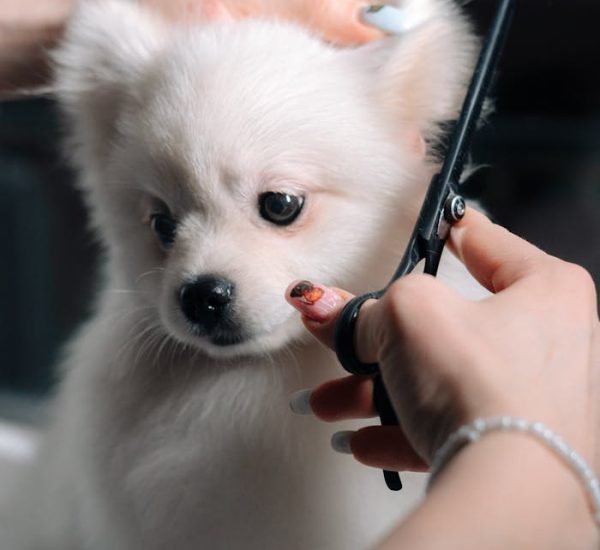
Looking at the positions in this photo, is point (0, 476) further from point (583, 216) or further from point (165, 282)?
point (583, 216)

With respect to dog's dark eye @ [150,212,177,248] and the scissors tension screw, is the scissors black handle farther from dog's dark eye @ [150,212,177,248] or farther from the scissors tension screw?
dog's dark eye @ [150,212,177,248]

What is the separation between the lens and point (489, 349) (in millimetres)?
373

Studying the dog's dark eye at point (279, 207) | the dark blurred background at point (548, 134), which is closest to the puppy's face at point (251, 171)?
the dog's dark eye at point (279, 207)

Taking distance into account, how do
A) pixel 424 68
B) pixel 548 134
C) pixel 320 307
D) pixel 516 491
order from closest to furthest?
1. pixel 516 491
2. pixel 320 307
3. pixel 424 68
4. pixel 548 134

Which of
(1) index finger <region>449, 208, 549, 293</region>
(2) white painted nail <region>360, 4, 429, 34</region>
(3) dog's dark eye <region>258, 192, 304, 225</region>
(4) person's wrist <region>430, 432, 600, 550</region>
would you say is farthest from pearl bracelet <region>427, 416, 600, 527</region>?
(2) white painted nail <region>360, 4, 429, 34</region>

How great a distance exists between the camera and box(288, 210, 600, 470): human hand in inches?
14.4

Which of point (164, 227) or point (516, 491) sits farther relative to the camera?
point (164, 227)

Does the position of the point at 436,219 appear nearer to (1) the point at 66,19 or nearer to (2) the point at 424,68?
(2) the point at 424,68

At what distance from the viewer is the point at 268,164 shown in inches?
20.6

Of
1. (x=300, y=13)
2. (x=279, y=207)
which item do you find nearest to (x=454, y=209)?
Result: (x=279, y=207)

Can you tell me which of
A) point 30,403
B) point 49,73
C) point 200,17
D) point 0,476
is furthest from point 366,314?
point 30,403

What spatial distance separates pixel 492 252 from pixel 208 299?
17cm

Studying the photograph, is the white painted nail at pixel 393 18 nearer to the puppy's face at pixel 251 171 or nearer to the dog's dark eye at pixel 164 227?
the puppy's face at pixel 251 171

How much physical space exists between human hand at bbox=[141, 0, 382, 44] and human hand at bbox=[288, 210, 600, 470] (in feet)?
0.78
